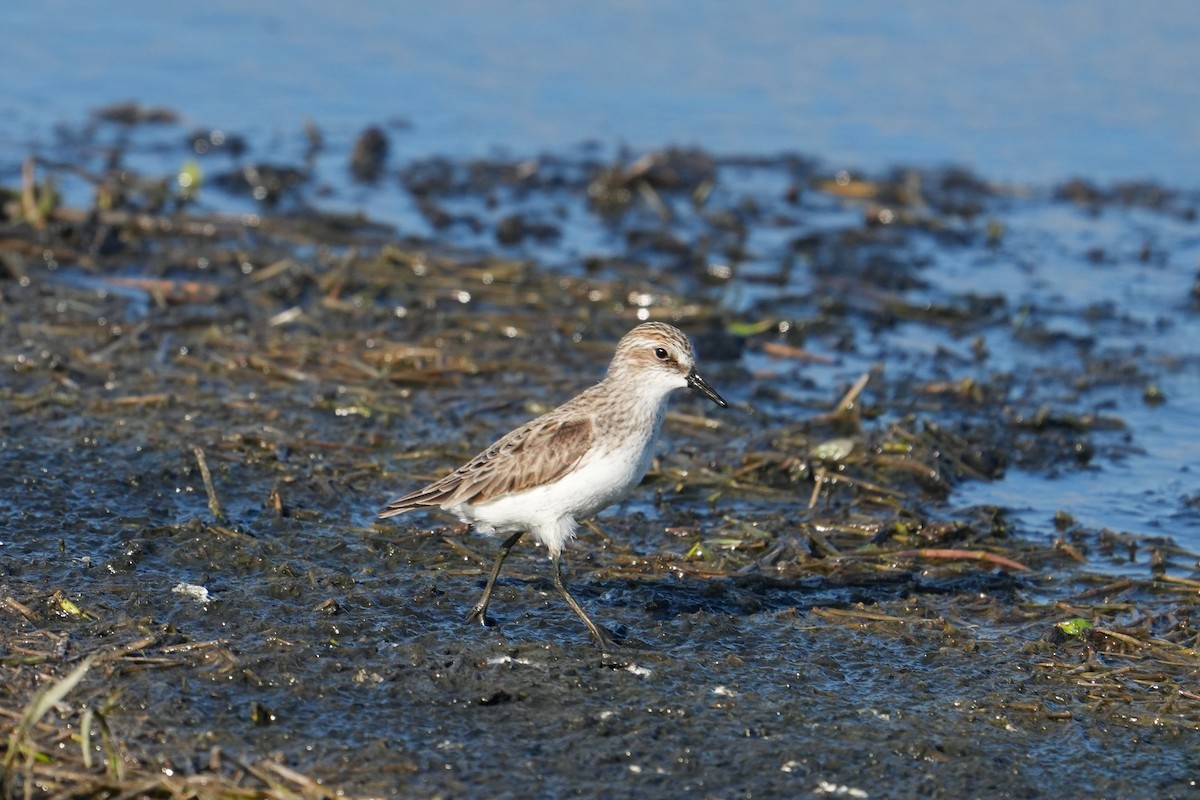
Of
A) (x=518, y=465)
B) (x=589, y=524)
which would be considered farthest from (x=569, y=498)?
(x=589, y=524)

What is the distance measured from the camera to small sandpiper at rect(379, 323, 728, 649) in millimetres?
6465

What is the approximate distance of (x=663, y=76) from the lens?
17266mm

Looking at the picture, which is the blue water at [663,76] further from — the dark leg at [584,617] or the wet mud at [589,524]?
the dark leg at [584,617]

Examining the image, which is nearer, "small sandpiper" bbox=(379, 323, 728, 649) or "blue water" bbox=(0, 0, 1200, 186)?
"small sandpiper" bbox=(379, 323, 728, 649)

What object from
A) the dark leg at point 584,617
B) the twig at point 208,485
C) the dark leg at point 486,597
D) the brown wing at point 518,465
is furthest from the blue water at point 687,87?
the dark leg at point 584,617

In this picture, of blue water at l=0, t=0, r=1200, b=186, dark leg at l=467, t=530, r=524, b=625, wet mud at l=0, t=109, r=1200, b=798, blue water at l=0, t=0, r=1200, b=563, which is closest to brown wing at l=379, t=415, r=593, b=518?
dark leg at l=467, t=530, r=524, b=625

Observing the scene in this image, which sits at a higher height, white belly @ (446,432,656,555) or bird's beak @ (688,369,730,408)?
bird's beak @ (688,369,730,408)

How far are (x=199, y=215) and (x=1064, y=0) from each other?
37.7 feet

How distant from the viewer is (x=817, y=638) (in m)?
6.56

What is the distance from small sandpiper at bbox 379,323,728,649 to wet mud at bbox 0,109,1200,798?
1.31ft

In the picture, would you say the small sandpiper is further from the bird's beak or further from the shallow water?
the shallow water

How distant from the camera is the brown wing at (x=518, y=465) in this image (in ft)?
21.4

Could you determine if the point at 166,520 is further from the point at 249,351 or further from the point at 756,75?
the point at 756,75

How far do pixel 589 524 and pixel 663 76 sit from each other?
10426 millimetres
